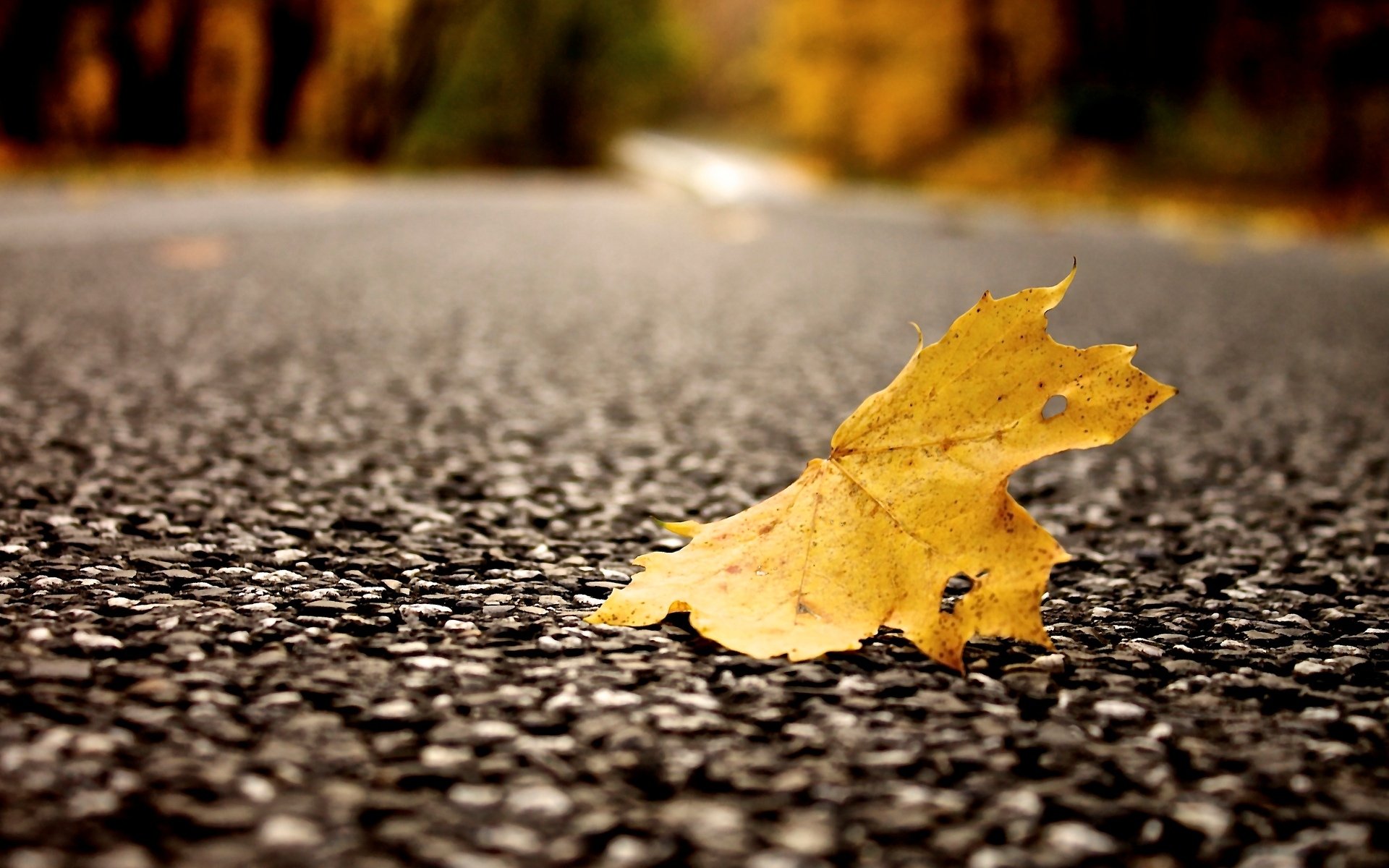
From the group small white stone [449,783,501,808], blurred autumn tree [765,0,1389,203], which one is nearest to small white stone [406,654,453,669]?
small white stone [449,783,501,808]

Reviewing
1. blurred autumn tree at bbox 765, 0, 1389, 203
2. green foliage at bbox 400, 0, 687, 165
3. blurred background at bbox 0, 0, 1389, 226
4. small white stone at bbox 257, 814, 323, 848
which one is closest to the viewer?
small white stone at bbox 257, 814, 323, 848

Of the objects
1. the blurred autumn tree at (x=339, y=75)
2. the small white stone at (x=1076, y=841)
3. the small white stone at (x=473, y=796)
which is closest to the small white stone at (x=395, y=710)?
the small white stone at (x=473, y=796)

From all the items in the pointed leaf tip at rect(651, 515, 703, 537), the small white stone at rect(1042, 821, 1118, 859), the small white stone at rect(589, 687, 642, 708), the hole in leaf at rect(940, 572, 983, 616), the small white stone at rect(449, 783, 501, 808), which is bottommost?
the small white stone at rect(449, 783, 501, 808)

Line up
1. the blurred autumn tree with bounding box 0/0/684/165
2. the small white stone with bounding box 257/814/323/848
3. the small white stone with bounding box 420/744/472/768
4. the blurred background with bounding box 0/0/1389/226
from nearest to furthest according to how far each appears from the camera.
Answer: the small white stone with bounding box 257/814/323/848 < the small white stone with bounding box 420/744/472/768 < the blurred background with bounding box 0/0/1389/226 < the blurred autumn tree with bounding box 0/0/684/165

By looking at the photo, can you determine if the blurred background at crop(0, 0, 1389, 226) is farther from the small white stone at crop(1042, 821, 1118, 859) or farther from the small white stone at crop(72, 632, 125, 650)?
the small white stone at crop(72, 632, 125, 650)

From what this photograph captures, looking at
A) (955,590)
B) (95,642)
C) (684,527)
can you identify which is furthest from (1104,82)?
(95,642)

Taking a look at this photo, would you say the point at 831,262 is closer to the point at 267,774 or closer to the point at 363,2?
the point at 267,774

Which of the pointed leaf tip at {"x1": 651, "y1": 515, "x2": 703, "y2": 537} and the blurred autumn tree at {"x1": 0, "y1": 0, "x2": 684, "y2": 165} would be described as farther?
the blurred autumn tree at {"x1": 0, "y1": 0, "x2": 684, "y2": 165}
